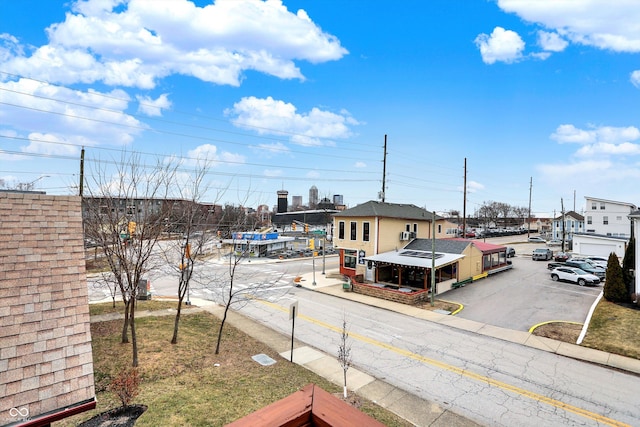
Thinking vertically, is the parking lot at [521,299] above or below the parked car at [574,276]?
below

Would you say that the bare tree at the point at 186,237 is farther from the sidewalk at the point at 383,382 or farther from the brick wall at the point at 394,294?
the brick wall at the point at 394,294

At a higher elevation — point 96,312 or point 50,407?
point 50,407

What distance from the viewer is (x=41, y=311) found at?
22.2ft

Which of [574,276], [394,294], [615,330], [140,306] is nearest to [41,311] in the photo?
[140,306]

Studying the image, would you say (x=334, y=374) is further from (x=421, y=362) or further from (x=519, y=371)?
(x=519, y=371)

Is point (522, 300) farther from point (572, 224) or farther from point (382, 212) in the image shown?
point (572, 224)

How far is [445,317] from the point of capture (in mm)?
19359

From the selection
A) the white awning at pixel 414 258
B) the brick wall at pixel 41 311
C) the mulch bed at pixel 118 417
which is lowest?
the mulch bed at pixel 118 417

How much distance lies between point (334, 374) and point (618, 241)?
45186mm

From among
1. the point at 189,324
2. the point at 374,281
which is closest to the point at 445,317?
the point at 374,281

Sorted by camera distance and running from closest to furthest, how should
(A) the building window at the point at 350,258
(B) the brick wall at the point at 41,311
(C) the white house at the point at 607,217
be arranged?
(B) the brick wall at the point at 41,311, (A) the building window at the point at 350,258, (C) the white house at the point at 607,217

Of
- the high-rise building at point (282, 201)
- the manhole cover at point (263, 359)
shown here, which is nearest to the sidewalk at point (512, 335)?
the manhole cover at point (263, 359)

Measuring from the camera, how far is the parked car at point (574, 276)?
1059 inches

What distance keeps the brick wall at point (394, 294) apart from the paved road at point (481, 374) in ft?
11.4
